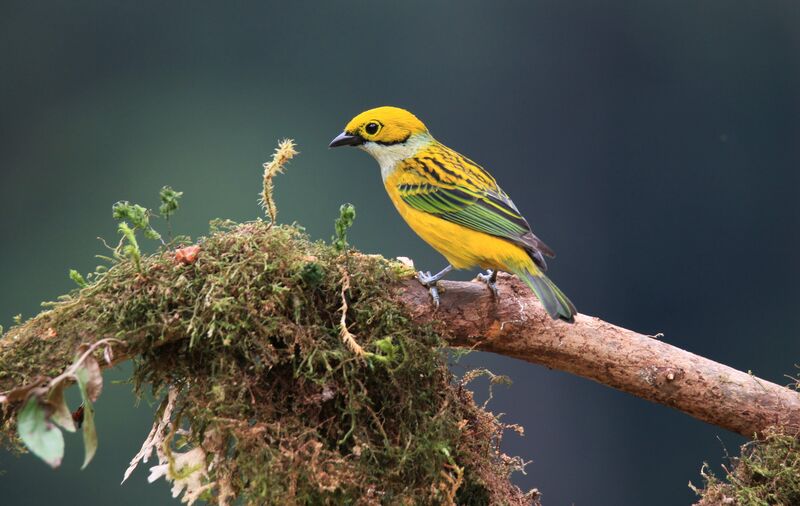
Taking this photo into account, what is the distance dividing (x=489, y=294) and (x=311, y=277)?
2.60 feet

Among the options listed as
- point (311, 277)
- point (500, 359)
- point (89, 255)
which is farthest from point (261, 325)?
point (89, 255)

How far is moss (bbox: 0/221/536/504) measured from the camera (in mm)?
2260

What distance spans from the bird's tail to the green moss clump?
839 millimetres

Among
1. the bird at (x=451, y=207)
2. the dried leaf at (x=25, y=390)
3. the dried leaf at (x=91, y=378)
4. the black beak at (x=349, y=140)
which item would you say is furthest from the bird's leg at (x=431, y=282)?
the dried leaf at (x=25, y=390)

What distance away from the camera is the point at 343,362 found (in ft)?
7.67

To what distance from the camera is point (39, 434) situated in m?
1.95

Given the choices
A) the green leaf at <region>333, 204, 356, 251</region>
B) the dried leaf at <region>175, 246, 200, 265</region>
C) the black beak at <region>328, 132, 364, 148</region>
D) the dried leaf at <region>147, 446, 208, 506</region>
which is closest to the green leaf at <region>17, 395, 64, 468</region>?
the dried leaf at <region>147, 446, 208, 506</region>

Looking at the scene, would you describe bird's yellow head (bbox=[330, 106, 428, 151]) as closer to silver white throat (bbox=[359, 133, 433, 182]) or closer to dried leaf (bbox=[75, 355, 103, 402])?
silver white throat (bbox=[359, 133, 433, 182])

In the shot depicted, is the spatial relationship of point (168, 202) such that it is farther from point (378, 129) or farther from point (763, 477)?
point (763, 477)

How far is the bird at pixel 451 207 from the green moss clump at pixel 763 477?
873 mm

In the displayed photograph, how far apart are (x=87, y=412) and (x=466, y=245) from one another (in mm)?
1561

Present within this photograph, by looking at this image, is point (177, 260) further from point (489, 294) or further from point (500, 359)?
point (500, 359)

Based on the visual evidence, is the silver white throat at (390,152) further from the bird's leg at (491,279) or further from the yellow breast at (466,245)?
the bird's leg at (491,279)

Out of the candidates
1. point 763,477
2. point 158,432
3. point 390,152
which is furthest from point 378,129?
point 763,477
